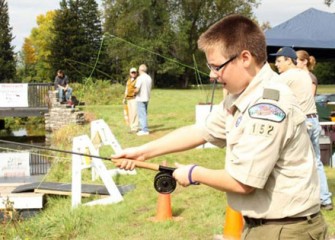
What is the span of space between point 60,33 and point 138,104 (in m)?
37.4

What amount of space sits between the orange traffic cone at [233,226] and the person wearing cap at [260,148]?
2594mm

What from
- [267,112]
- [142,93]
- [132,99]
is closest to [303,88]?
[267,112]

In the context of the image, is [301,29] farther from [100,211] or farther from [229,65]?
[229,65]

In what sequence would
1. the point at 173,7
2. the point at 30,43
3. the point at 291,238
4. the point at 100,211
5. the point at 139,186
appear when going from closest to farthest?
the point at 291,238 < the point at 100,211 < the point at 139,186 < the point at 173,7 < the point at 30,43

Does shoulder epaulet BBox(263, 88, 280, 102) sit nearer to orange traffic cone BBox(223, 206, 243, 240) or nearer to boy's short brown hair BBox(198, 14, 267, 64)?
boy's short brown hair BBox(198, 14, 267, 64)

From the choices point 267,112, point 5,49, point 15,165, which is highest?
point 5,49

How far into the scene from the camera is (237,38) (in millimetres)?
2477

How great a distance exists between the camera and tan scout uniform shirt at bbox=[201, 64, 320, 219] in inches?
93.0

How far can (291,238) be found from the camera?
2529 mm

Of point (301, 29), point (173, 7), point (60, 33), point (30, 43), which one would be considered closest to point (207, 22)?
point (173, 7)

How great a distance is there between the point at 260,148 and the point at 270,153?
49 millimetres

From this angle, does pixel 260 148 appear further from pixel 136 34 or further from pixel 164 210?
pixel 136 34

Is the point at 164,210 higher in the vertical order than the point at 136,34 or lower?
lower

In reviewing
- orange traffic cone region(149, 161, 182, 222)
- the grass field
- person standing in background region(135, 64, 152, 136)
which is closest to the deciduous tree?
person standing in background region(135, 64, 152, 136)
